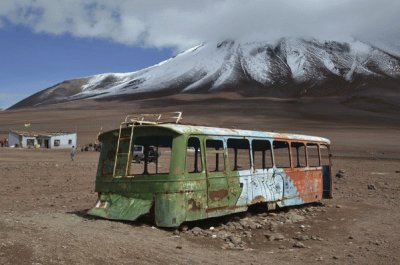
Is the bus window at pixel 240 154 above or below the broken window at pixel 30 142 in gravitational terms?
below

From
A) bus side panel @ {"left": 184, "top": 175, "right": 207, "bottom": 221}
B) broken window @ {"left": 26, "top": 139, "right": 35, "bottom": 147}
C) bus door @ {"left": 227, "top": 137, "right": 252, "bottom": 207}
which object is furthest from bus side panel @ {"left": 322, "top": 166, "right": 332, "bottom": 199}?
broken window @ {"left": 26, "top": 139, "right": 35, "bottom": 147}

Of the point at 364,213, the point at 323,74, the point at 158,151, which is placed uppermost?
the point at 323,74

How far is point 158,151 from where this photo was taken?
11.9 metres

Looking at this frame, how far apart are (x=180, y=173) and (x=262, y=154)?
4099 millimetres

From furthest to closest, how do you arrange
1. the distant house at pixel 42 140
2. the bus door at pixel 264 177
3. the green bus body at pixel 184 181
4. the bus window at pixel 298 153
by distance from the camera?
the distant house at pixel 42 140 → the bus window at pixel 298 153 → the bus door at pixel 264 177 → the green bus body at pixel 184 181

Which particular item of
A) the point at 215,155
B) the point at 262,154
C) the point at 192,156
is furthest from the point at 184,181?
the point at 262,154

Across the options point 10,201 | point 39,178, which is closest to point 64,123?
point 39,178

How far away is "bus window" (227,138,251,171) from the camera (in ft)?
39.1

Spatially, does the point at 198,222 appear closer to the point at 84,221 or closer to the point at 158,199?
the point at 158,199

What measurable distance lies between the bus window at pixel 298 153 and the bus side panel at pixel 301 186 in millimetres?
298

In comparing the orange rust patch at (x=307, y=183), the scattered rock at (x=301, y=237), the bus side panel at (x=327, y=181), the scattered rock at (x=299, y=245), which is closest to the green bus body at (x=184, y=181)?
the orange rust patch at (x=307, y=183)

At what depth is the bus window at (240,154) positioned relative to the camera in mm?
11916

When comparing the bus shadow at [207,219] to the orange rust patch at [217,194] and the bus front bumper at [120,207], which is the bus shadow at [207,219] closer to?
the bus front bumper at [120,207]

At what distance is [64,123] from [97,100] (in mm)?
66758
